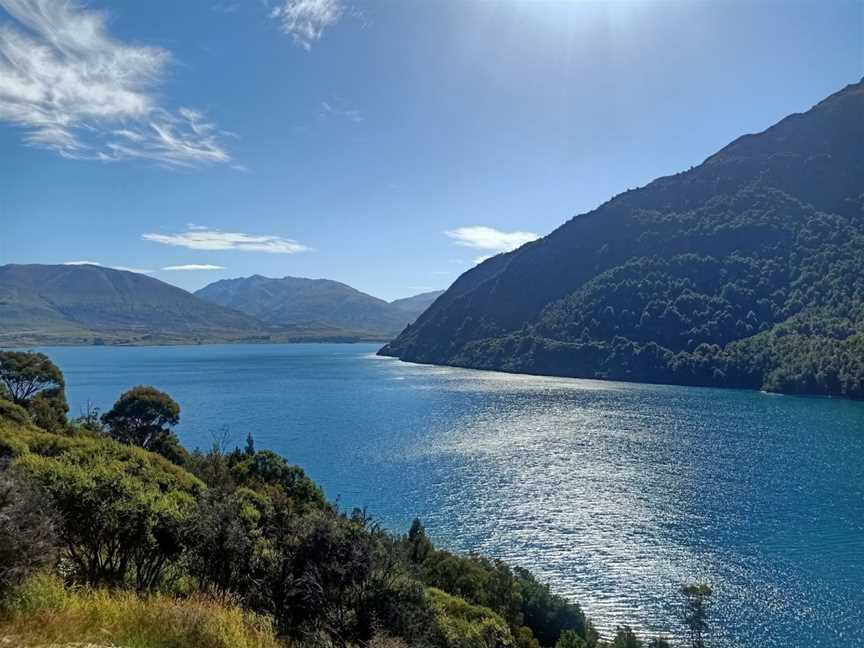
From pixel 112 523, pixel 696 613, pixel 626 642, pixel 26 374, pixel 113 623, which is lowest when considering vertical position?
pixel 626 642

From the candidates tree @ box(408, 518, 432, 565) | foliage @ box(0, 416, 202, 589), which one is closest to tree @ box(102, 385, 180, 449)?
tree @ box(408, 518, 432, 565)

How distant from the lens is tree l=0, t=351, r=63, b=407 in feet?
228

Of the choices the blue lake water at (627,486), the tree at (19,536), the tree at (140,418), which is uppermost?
the tree at (19,536)

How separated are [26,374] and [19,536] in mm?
72924

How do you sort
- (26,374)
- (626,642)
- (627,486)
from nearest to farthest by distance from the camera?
1. (626,642)
2. (627,486)
3. (26,374)

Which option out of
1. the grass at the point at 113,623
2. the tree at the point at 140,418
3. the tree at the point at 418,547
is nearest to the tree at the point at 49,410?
the tree at the point at 140,418

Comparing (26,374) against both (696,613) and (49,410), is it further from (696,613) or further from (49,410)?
(696,613)

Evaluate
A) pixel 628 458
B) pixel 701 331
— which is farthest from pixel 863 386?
pixel 628 458

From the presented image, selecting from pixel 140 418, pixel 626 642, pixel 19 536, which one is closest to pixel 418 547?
pixel 626 642

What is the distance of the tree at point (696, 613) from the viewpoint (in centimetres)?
3503

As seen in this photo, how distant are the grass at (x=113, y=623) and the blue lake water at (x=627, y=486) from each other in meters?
35.0

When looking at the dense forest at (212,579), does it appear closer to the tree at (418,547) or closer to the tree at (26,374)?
the tree at (418,547)

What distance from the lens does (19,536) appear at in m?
10.5

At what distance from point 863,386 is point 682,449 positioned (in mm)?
82627
